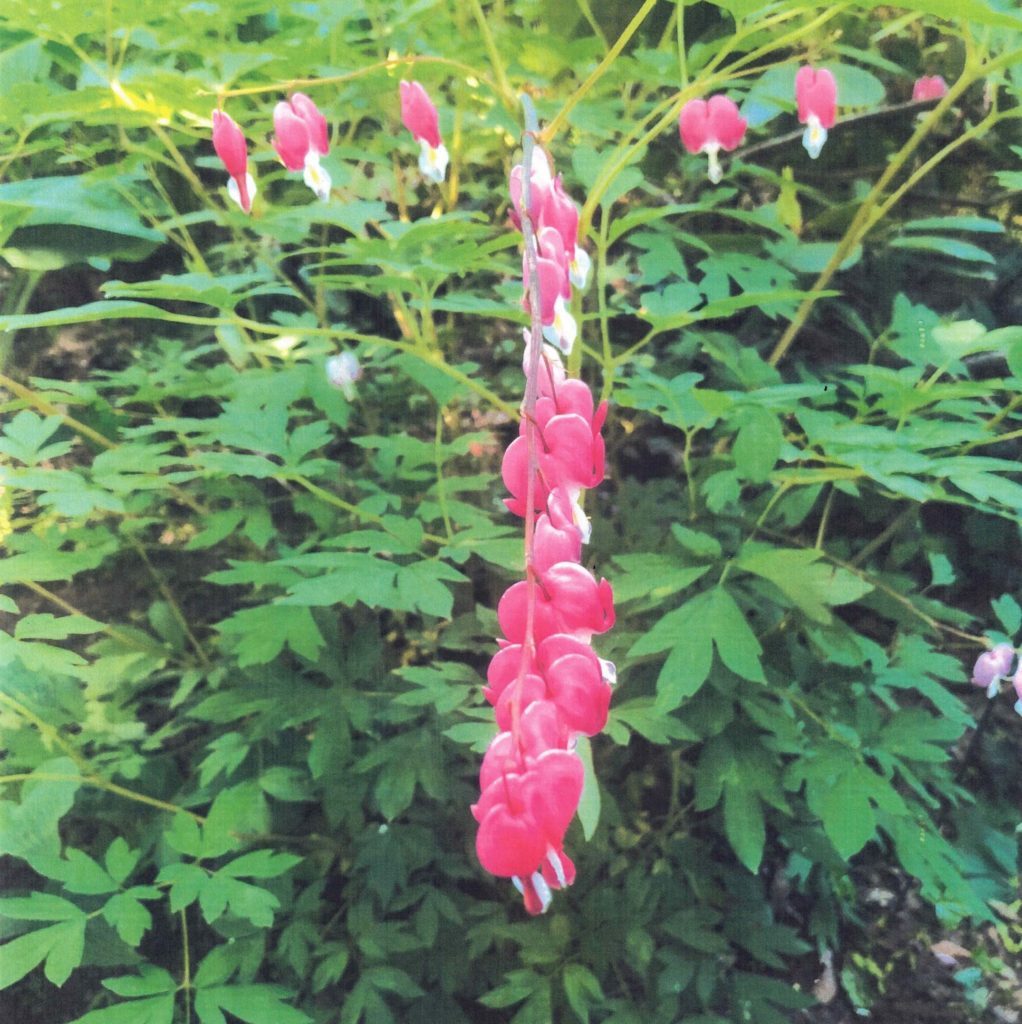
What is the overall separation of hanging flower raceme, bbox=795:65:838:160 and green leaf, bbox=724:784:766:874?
34.6 inches

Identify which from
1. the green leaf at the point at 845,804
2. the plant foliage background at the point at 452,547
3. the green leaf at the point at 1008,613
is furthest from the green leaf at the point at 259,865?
the green leaf at the point at 1008,613

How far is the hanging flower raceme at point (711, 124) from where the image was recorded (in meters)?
1.12

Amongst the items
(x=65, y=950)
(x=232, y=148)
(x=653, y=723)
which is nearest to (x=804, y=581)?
(x=653, y=723)

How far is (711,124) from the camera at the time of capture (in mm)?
1134

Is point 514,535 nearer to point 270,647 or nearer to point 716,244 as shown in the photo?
point 270,647

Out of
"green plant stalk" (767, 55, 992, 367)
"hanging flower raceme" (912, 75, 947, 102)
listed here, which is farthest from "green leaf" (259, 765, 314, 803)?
"hanging flower raceme" (912, 75, 947, 102)

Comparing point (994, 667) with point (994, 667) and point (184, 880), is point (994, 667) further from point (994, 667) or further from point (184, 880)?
point (184, 880)

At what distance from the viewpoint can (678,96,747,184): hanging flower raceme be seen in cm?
112

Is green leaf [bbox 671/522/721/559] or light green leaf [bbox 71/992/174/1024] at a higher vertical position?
green leaf [bbox 671/522/721/559]

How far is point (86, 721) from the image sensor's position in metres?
1.24

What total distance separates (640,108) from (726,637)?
999 mm

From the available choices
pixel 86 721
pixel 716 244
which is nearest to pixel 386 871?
pixel 86 721

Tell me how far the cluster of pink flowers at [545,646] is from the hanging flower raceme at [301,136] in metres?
0.46

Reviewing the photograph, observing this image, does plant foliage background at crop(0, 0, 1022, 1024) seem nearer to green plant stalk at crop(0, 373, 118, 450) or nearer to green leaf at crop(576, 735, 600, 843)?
green plant stalk at crop(0, 373, 118, 450)
